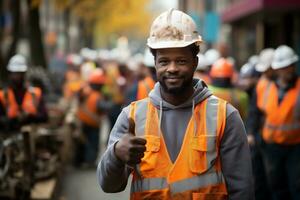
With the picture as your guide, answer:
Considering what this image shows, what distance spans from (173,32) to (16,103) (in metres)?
6.57

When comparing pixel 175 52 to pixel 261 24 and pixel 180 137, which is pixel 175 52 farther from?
pixel 261 24

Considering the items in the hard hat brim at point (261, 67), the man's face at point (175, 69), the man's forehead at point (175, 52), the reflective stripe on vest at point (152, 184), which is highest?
the man's forehead at point (175, 52)

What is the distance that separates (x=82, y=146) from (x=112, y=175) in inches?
463

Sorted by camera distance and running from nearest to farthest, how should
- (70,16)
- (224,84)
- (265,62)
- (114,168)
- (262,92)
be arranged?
(114,168) → (262,92) → (224,84) → (265,62) → (70,16)

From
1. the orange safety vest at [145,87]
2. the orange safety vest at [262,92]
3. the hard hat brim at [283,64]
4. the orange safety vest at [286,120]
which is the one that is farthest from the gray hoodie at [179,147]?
the orange safety vest at [145,87]

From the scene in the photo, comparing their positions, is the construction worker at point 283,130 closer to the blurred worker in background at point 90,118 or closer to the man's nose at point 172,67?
the man's nose at point 172,67

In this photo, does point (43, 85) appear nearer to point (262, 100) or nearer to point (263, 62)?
point (263, 62)

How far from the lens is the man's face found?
402 cm

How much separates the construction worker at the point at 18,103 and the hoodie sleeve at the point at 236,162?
6324 mm

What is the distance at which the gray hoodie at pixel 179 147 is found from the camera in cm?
396

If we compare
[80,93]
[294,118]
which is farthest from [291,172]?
[80,93]

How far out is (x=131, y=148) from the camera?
368 centimetres

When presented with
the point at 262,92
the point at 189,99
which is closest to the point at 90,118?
the point at 262,92

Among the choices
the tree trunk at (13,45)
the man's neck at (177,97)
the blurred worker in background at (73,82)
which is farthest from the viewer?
the blurred worker in background at (73,82)
